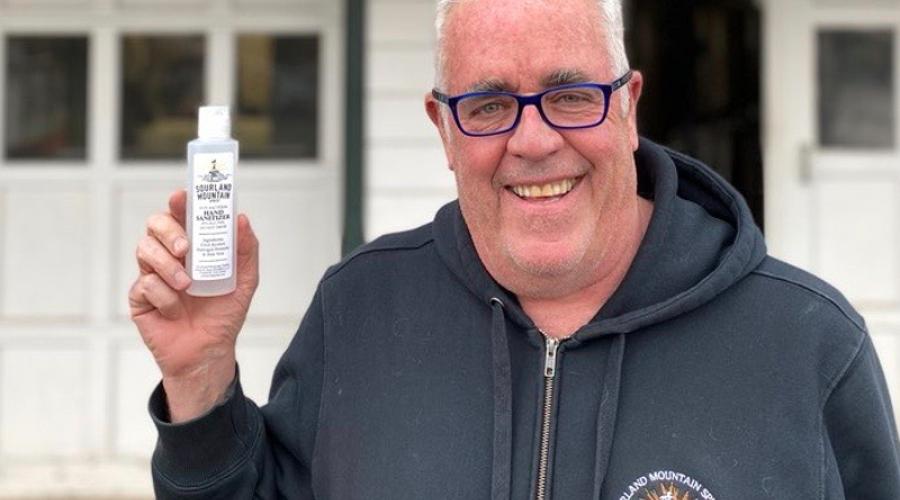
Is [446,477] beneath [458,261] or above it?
beneath

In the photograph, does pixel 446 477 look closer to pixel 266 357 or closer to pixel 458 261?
pixel 458 261

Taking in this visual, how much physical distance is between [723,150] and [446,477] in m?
5.31

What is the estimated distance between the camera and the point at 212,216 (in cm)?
182

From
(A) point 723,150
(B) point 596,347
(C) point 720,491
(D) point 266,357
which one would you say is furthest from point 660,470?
(A) point 723,150

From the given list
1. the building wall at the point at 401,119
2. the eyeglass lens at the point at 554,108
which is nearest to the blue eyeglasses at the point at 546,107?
the eyeglass lens at the point at 554,108

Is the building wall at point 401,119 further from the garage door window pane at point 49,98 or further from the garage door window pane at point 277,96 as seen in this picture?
the garage door window pane at point 49,98

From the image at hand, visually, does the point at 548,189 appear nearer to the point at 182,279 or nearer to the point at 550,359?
the point at 550,359

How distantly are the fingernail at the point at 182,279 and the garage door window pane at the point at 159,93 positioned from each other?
13.5 ft

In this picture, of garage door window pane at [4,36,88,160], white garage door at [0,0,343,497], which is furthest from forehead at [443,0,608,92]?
garage door window pane at [4,36,88,160]

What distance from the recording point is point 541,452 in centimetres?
178

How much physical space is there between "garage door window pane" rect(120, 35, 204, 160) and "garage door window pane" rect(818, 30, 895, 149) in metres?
2.72

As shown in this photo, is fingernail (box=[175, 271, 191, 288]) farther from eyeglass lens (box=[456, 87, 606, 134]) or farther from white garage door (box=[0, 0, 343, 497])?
white garage door (box=[0, 0, 343, 497])

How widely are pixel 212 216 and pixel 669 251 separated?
2.11ft

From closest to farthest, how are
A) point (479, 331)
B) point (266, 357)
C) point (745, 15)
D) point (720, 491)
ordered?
point (720, 491), point (479, 331), point (266, 357), point (745, 15)
